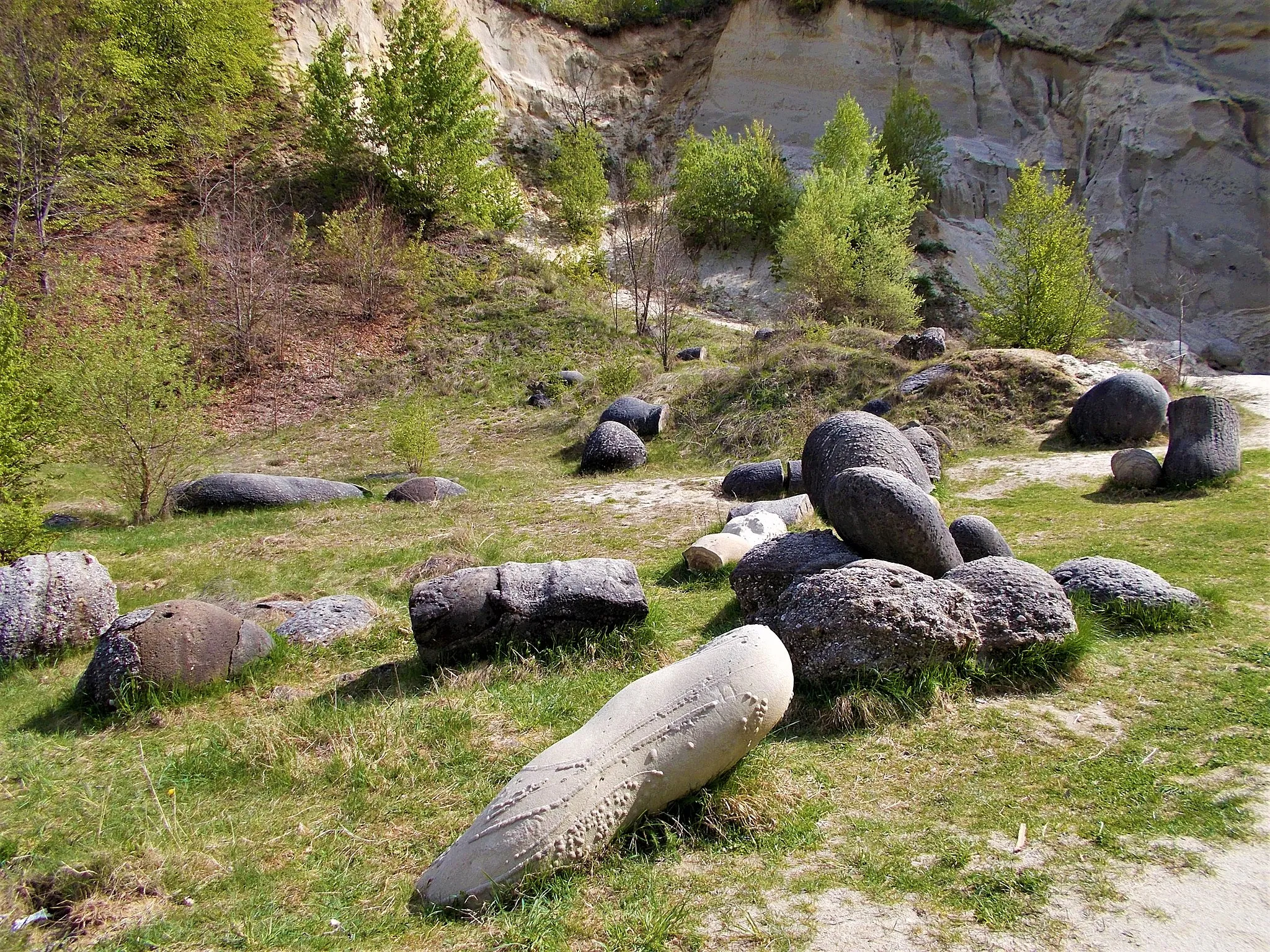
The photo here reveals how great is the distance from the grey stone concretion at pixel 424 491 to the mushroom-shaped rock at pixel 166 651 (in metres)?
6.08

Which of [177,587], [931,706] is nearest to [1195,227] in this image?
[931,706]

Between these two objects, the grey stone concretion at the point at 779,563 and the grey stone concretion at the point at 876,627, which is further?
the grey stone concretion at the point at 779,563

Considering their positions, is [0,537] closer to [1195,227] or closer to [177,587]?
[177,587]

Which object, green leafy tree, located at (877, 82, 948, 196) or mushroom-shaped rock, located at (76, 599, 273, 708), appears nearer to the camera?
mushroom-shaped rock, located at (76, 599, 273, 708)

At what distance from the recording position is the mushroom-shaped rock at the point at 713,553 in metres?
6.46

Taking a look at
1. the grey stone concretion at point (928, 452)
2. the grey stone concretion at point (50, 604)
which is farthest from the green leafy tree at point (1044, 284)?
the grey stone concretion at point (50, 604)

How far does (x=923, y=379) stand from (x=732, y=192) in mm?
21111

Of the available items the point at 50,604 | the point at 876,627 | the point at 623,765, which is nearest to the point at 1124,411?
the point at 876,627

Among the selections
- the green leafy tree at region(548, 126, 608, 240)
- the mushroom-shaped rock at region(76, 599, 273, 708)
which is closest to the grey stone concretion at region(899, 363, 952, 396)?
the mushroom-shaped rock at region(76, 599, 273, 708)

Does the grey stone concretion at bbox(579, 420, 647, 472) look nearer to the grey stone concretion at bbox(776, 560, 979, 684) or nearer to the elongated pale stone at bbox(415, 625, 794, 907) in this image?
the grey stone concretion at bbox(776, 560, 979, 684)

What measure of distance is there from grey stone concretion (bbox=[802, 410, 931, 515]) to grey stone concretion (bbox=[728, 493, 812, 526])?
847 millimetres

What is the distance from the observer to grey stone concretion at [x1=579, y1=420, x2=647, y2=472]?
1302 centimetres

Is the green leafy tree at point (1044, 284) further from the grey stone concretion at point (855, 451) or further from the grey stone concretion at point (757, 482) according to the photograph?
the grey stone concretion at point (855, 451)

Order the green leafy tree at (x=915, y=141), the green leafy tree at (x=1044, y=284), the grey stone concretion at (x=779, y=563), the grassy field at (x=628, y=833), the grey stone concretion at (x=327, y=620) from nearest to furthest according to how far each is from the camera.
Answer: the grassy field at (x=628, y=833) → the grey stone concretion at (x=779, y=563) → the grey stone concretion at (x=327, y=620) → the green leafy tree at (x=1044, y=284) → the green leafy tree at (x=915, y=141)
